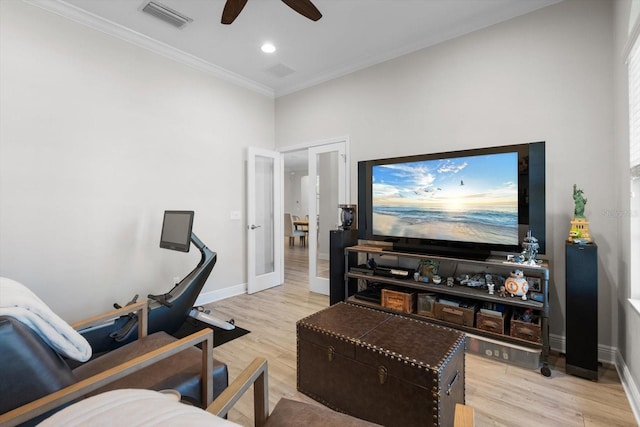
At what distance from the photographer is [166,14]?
2.77 metres

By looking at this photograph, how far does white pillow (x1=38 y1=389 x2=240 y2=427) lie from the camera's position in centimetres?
62

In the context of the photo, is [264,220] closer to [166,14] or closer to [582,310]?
[166,14]

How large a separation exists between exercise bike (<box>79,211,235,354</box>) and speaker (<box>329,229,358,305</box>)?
1.17 meters

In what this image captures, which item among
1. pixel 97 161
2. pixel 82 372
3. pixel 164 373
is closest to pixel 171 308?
pixel 82 372

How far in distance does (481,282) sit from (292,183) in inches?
375

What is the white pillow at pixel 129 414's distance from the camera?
62 cm

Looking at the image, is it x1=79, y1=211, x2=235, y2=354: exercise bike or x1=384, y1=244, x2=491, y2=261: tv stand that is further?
x1=384, y1=244, x2=491, y2=261: tv stand

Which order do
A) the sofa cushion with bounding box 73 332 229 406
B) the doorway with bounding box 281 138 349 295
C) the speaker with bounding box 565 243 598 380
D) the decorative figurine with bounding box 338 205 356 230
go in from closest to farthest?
the sofa cushion with bounding box 73 332 229 406, the speaker with bounding box 565 243 598 380, the decorative figurine with bounding box 338 205 356 230, the doorway with bounding box 281 138 349 295

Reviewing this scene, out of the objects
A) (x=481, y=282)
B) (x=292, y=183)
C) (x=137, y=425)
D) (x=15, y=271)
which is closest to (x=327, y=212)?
(x=481, y=282)

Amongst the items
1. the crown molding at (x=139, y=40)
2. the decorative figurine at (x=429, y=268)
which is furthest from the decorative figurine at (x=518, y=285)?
the crown molding at (x=139, y=40)

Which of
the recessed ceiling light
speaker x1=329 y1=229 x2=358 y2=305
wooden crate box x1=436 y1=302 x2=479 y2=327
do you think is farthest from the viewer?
speaker x1=329 y1=229 x2=358 y2=305

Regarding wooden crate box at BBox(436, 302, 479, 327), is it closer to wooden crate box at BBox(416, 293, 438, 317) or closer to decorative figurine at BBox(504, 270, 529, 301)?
wooden crate box at BBox(416, 293, 438, 317)

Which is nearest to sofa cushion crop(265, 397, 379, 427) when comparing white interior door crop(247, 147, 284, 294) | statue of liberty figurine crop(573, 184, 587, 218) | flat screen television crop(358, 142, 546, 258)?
flat screen television crop(358, 142, 546, 258)

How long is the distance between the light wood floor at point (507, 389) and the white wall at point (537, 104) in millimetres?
591
